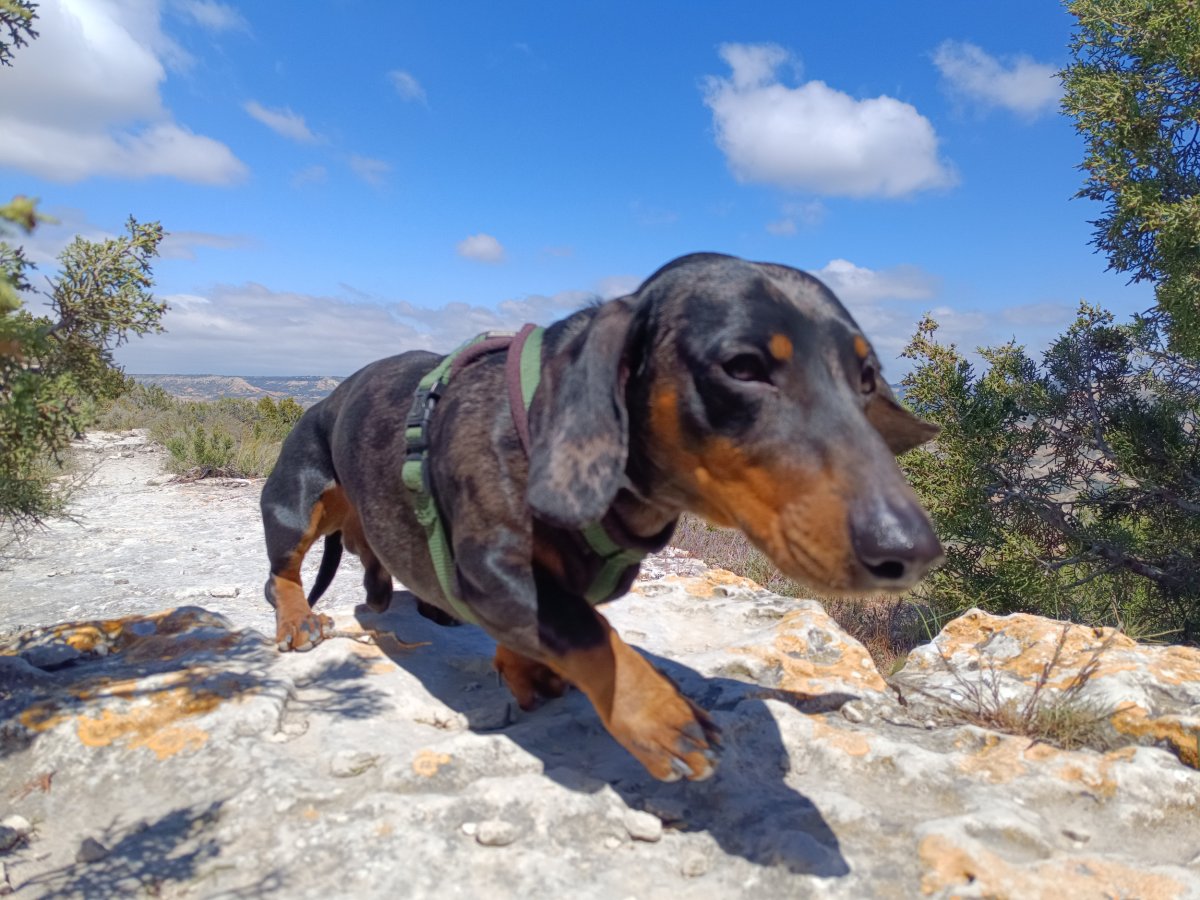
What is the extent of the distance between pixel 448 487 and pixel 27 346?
3.76 ft

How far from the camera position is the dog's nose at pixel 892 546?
1.49m

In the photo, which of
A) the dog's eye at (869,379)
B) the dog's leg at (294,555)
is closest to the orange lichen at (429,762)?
the dog's leg at (294,555)

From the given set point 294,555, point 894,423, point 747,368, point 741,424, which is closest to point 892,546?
point 741,424

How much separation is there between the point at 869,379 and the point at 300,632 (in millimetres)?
2479

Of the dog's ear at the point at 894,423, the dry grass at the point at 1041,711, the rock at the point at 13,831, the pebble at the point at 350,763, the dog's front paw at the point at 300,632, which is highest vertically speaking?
the dog's ear at the point at 894,423

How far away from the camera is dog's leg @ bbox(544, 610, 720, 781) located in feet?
6.56

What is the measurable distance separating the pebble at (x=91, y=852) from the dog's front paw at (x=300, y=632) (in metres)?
1.30

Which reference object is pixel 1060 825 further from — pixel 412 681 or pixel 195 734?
pixel 195 734

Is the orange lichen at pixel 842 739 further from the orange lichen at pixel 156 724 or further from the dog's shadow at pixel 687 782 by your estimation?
the orange lichen at pixel 156 724

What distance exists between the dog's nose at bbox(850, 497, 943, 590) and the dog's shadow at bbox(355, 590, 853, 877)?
2.65 feet

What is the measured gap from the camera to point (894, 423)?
256 cm

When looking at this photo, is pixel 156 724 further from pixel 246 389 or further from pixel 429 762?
pixel 246 389

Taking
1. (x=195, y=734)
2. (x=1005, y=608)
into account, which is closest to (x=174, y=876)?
(x=195, y=734)

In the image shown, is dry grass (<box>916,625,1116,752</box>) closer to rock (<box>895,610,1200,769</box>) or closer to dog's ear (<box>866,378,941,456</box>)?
rock (<box>895,610,1200,769</box>)
